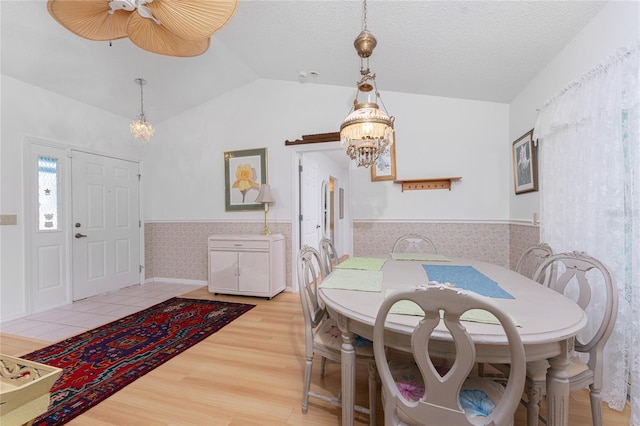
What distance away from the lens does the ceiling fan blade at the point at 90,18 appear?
4.51 feet

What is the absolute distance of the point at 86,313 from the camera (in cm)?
306

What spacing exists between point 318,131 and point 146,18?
2384mm

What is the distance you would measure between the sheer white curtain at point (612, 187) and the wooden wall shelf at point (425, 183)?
1.34 m

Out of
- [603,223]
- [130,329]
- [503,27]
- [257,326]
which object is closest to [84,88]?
[130,329]

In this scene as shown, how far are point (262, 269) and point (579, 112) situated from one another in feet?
10.8

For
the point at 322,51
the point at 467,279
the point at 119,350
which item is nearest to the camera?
the point at 467,279

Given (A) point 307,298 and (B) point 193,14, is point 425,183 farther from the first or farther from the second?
(B) point 193,14

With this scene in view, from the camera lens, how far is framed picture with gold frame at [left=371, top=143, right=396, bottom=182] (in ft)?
11.2

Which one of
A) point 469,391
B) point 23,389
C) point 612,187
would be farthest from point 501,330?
point 23,389

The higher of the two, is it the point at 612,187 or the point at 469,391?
the point at 612,187

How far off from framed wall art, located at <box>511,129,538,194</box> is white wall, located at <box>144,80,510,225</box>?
0.27m

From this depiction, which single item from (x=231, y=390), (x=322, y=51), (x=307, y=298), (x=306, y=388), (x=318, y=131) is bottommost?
(x=231, y=390)

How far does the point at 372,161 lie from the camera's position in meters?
1.90

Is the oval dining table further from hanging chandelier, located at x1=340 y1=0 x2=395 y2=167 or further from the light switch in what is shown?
the light switch
